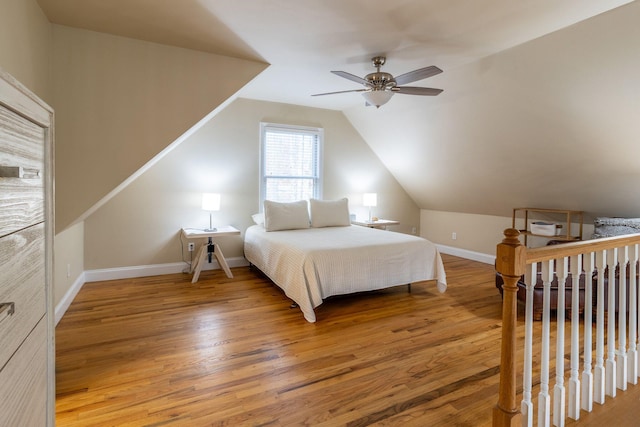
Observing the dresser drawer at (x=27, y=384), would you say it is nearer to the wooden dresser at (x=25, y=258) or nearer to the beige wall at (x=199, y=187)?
the wooden dresser at (x=25, y=258)

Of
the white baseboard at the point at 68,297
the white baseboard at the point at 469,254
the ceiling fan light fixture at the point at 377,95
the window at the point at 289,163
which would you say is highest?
the ceiling fan light fixture at the point at 377,95

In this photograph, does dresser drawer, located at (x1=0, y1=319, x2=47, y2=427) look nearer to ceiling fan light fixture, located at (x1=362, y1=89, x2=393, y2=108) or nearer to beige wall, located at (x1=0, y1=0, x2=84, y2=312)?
beige wall, located at (x1=0, y1=0, x2=84, y2=312)

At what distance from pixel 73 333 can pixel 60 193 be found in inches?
45.0

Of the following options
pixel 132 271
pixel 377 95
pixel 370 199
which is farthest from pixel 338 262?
pixel 132 271

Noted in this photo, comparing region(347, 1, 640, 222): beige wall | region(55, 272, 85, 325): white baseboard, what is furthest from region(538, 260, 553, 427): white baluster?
region(55, 272, 85, 325): white baseboard

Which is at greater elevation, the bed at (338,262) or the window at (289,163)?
the window at (289,163)

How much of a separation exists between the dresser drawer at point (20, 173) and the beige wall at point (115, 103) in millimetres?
2016

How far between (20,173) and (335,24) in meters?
2.36

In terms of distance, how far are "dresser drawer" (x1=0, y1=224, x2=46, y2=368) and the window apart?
4.10m

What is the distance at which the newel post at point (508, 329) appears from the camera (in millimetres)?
1416

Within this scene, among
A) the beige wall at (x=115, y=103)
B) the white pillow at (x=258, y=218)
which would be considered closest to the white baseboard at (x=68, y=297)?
the beige wall at (x=115, y=103)

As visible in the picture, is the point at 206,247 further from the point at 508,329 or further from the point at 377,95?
the point at 508,329

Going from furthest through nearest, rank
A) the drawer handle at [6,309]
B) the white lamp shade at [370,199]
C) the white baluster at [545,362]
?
the white lamp shade at [370,199], the white baluster at [545,362], the drawer handle at [6,309]

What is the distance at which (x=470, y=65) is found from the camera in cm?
330
